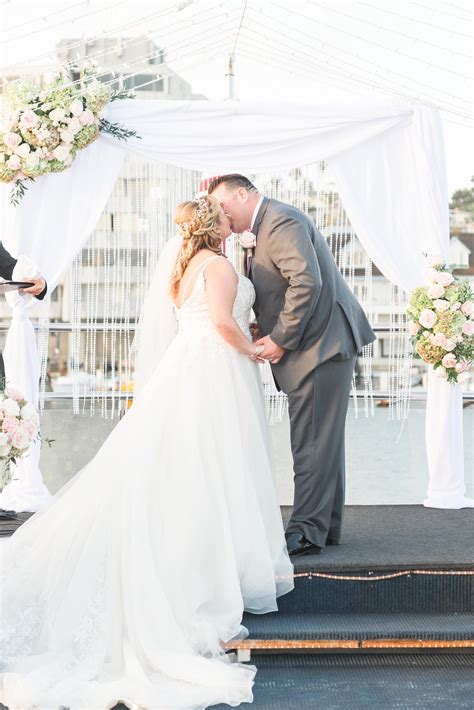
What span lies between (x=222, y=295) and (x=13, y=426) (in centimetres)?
94

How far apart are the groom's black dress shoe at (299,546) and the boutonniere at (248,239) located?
1248mm

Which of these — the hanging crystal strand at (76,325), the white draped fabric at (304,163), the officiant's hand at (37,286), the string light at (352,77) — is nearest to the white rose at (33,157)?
the white draped fabric at (304,163)

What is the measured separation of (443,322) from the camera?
16.5 feet

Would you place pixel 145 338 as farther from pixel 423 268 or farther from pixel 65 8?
pixel 423 268

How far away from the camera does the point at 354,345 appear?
13.5 ft

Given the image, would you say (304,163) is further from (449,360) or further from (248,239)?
(248,239)

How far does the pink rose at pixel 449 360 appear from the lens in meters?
5.10

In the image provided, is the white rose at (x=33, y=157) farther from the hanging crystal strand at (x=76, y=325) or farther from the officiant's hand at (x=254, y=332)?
the officiant's hand at (x=254, y=332)

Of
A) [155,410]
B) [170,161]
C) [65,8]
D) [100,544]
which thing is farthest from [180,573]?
[170,161]

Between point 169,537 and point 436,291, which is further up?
point 436,291

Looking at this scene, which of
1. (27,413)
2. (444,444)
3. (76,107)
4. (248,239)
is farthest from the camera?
(444,444)

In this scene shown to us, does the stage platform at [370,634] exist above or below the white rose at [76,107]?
below

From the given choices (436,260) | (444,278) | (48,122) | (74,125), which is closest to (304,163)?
(436,260)

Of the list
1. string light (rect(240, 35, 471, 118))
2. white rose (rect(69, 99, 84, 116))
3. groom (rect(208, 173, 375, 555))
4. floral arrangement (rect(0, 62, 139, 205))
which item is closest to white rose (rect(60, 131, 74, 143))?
floral arrangement (rect(0, 62, 139, 205))
